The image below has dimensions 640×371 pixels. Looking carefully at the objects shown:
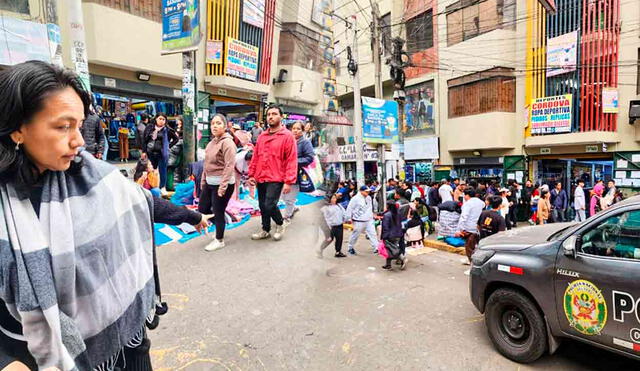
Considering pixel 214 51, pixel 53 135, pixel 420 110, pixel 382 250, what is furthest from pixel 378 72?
pixel 420 110

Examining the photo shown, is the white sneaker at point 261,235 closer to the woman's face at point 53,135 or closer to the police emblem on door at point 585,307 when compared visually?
the woman's face at point 53,135

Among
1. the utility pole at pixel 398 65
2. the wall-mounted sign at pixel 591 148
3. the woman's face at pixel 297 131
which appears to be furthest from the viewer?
the wall-mounted sign at pixel 591 148

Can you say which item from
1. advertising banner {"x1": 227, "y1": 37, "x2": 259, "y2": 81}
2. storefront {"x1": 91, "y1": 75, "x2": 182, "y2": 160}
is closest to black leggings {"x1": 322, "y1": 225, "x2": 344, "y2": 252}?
storefront {"x1": 91, "y1": 75, "x2": 182, "y2": 160}

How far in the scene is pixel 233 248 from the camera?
259 centimetres

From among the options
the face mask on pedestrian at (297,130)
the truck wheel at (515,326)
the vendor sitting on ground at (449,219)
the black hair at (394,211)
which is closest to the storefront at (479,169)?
the vendor sitting on ground at (449,219)

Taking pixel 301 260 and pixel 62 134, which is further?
pixel 301 260

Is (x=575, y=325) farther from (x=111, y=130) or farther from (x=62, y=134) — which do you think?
(x=111, y=130)

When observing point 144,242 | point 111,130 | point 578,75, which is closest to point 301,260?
point 144,242

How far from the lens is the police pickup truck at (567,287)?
2416mm

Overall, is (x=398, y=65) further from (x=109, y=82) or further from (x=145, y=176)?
(x=109, y=82)

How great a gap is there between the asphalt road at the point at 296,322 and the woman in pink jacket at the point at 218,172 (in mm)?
303

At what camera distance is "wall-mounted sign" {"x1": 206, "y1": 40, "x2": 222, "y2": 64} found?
10758 mm

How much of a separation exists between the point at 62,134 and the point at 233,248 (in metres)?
1.74

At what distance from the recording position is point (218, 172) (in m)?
2.92
